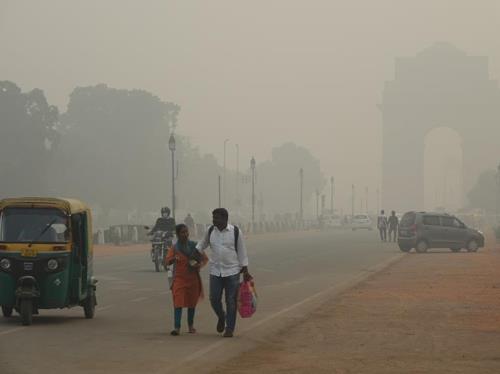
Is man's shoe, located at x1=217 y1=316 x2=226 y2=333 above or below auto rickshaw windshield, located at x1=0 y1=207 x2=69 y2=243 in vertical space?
below

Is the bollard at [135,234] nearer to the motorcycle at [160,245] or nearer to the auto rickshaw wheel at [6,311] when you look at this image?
the motorcycle at [160,245]

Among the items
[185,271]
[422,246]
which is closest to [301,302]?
[185,271]

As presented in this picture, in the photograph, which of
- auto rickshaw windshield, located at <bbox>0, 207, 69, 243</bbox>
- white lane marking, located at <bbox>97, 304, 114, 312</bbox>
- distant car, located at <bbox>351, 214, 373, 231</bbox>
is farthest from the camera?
distant car, located at <bbox>351, 214, 373, 231</bbox>

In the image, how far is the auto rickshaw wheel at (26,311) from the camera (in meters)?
17.2

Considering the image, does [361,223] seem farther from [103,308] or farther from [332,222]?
[103,308]

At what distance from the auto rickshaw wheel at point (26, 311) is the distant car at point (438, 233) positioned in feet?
110

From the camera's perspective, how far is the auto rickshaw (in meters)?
17.5

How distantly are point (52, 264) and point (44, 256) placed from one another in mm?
166

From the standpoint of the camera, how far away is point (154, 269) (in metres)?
35.5

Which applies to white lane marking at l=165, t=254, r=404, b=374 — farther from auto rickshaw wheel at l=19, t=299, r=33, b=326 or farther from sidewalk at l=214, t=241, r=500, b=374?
auto rickshaw wheel at l=19, t=299, r=33, b=326

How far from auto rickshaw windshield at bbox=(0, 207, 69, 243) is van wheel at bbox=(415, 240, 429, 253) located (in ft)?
110

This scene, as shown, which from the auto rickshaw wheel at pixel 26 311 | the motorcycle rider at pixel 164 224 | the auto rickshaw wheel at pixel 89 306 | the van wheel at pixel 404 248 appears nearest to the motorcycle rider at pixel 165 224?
the motorcycle rider at pixel 164 224

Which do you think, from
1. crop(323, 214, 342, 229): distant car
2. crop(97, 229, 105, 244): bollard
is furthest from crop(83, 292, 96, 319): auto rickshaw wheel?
crop(323, 214, 342, 229): distant car

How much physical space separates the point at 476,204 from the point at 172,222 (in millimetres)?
149307
